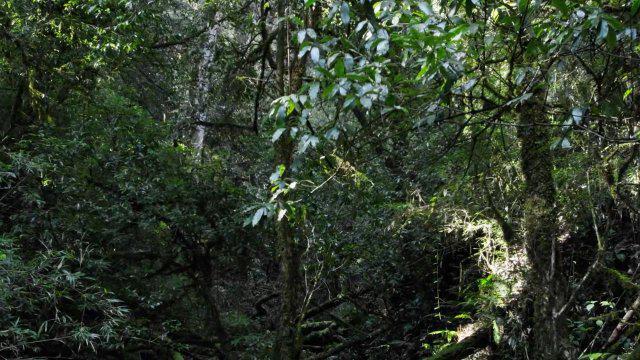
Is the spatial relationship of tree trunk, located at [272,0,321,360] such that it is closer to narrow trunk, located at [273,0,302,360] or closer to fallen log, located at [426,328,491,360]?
narrow trunk, located at [273,0,302,360]

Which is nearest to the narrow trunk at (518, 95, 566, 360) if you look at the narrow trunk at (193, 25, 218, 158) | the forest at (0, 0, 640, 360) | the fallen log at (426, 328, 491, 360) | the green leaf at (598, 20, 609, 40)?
the forest at (0, 0, 640, 360)

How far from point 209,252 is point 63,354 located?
1.80m

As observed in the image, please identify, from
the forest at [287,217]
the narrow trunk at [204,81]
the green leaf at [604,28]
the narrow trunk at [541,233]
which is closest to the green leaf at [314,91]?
the forest at [287,217]

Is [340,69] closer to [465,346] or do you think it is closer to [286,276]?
[286,276]

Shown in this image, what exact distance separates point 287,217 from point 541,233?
174cm

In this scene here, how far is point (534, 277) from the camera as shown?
3889 millimetres

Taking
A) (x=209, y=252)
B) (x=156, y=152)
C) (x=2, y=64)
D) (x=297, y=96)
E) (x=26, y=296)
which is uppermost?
→ (x=2, y=64)

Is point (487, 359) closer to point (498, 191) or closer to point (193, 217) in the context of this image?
point (498, 191)

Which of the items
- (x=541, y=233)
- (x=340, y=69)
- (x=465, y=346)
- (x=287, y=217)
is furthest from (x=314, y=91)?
(x=465, y=346)

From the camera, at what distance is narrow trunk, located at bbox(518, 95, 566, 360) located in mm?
3717

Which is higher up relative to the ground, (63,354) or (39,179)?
(39,179)

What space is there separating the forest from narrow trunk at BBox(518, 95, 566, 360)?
0.05ft

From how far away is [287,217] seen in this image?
388 centimetres

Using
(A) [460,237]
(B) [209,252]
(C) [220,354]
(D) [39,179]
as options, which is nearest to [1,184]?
(D) [39,179]
